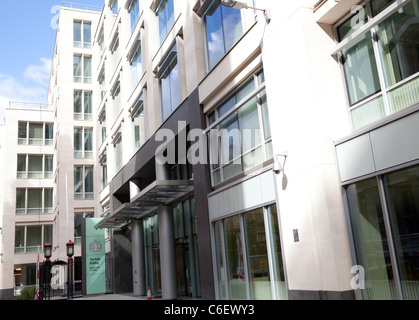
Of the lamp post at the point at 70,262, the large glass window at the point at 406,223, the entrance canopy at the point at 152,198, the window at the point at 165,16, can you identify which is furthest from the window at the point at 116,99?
the large glass window at the point at 406,223

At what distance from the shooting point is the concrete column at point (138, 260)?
2592cm

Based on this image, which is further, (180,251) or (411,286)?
(180,251)

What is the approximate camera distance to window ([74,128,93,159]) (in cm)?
4691

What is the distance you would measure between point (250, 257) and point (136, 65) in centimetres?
1712

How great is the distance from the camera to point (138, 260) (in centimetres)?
2608

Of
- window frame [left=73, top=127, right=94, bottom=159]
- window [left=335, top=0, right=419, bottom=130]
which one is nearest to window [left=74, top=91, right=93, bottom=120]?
window frame [left=73, top=127, right=94, bottom=159]

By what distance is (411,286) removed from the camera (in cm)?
820

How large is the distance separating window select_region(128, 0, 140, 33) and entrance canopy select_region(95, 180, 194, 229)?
11.3m

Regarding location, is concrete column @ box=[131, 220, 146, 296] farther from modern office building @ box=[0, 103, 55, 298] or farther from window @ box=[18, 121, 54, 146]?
window @ box=[18, 121, 54, 146]

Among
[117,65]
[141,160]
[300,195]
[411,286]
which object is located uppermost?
[117,65]

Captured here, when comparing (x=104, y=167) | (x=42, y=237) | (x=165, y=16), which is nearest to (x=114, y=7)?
(x=104, y=167)

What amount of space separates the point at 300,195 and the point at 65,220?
3868 cm
